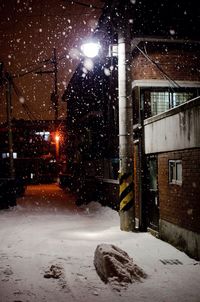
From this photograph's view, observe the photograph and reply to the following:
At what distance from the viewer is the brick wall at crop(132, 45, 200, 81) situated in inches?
547

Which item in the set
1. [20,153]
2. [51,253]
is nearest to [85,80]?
[51,253]

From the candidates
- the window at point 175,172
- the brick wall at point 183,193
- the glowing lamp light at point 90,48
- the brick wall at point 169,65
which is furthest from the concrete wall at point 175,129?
the glowing lamp light at point 90,48

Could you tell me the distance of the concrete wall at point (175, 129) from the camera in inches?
344

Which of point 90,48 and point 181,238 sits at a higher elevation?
point 90,48

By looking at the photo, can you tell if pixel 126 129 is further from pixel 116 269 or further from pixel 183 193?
pixel 116 269

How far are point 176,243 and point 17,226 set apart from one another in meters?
6.79

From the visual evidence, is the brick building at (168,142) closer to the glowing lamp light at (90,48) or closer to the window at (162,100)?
the window at (162,100)

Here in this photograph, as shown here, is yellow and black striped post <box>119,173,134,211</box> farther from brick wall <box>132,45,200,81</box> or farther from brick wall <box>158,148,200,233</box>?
brick wall <box>132,45,200,81</box>

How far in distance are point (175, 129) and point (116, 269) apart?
448 cm

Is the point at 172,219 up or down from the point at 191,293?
up

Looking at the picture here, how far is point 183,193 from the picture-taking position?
977 centimetres

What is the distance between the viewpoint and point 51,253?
9.47 m

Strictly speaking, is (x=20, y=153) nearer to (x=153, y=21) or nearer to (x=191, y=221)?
(x=153, y=21)

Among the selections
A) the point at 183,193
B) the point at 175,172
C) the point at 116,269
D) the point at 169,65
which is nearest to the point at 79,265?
the point at 116,269
